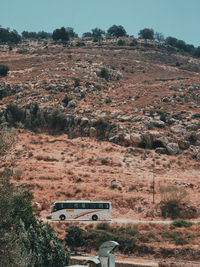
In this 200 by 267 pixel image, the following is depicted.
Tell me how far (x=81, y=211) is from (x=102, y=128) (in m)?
23.2

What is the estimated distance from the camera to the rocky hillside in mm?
49000

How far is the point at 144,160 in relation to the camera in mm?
56156

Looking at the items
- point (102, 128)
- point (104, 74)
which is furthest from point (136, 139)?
point (104, 74)

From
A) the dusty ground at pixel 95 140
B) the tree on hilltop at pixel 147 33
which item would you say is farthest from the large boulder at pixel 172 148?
the tree on hilltop at pixel 147 33

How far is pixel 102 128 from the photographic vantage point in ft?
207

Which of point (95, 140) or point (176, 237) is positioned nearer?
point (176, 237)

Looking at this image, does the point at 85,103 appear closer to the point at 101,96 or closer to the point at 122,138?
the point at 101,96

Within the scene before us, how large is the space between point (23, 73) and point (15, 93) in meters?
13.8

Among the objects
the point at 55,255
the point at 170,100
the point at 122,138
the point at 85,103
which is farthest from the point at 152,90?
the point at 55,255

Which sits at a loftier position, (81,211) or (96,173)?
(96,173)

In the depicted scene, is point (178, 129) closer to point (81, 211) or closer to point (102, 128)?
point (102, 128)

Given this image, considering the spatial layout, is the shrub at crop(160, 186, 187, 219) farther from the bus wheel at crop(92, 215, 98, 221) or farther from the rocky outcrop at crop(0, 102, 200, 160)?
the rocky outcrop at crop(0, 102, 200, 160)

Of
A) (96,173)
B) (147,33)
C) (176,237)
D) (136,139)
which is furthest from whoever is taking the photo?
(147,33)

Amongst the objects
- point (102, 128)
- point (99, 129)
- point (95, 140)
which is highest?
point (102, 128)
